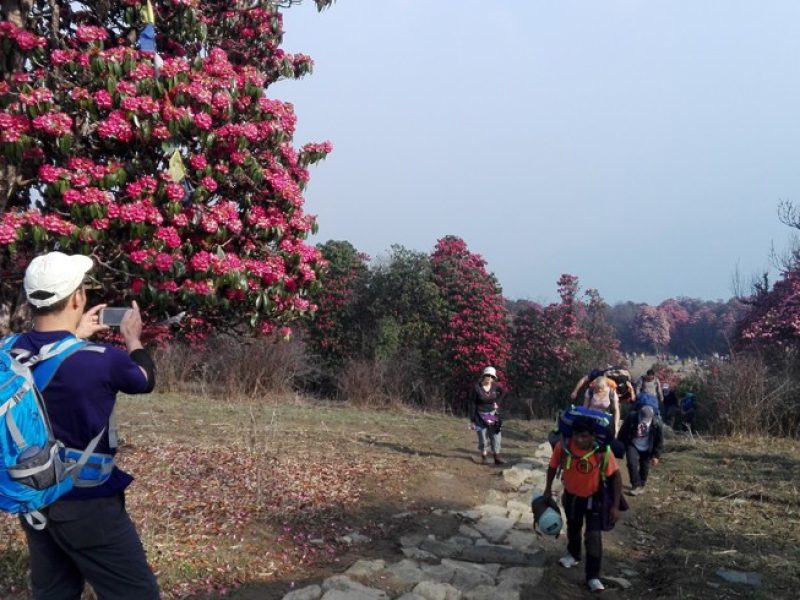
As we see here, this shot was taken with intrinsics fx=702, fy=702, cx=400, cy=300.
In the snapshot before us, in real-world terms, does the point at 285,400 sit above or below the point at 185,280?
below

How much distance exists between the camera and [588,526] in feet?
18.0

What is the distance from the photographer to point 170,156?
Result: 579 centimetres

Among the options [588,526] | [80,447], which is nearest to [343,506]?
[588,526]

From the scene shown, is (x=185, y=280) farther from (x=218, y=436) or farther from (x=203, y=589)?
(x=218, y=436)

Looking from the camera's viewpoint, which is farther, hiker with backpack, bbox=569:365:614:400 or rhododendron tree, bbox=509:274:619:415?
rhododendron tree, bbox=509:274:619:415

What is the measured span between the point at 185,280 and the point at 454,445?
7.45 meters

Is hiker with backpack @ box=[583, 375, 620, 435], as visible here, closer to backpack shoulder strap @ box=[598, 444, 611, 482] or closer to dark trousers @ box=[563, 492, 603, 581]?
dark trousers @ box=[563, 492, 603, 581]

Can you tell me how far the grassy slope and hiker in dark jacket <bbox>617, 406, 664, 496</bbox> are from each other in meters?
0.45

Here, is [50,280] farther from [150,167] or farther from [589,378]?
[589,378]

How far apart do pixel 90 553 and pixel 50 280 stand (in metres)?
1.10

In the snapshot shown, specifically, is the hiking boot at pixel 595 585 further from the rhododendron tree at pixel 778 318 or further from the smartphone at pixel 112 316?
the rhododendron tree at pixel 778 318

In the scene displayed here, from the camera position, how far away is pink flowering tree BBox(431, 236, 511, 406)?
22203 millimetres

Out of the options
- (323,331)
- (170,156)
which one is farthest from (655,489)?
(323,331)

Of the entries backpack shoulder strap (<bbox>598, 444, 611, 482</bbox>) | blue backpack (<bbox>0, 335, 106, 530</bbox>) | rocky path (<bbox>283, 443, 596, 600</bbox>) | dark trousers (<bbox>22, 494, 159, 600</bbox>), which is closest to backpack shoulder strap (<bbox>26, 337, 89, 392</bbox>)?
blue backpack (<bbox>0, 335, 106, 530</bbox>)
